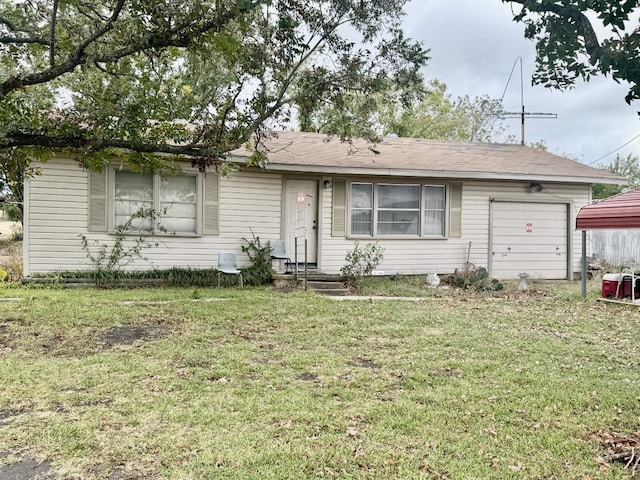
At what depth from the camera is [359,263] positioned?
34.9ft

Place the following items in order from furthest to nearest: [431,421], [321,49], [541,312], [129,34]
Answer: [321,49] < [541,312] < [129,34] < [431,421]

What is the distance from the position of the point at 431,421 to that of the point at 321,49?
7.05 metres

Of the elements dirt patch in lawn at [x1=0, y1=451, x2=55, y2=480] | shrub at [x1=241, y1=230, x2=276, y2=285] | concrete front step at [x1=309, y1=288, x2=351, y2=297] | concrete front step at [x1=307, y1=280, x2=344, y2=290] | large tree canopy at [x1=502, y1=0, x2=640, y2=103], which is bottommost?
dirt patch in lawn at [x1=0, y1=451, x2=55, y2=480]

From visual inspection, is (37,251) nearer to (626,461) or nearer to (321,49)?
(321,49)

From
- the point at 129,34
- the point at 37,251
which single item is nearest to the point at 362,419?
the point at 129,34

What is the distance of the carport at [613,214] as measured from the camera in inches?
336

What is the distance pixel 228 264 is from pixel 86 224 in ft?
9.80

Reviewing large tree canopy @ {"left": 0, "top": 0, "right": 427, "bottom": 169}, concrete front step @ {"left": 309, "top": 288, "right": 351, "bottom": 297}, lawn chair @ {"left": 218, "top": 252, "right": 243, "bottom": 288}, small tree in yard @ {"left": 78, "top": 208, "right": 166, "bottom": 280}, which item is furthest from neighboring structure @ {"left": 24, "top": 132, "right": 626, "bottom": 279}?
large tree canopy @ {"left": 0, "top": 0, "right": 427, "bottom": 169}

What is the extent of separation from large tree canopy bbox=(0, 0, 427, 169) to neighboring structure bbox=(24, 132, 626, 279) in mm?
2239

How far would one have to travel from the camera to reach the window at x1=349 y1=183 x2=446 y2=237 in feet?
36.7

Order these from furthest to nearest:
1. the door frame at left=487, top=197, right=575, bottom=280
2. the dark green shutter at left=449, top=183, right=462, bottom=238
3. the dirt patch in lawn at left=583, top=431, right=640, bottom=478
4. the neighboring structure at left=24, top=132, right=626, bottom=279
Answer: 1. the door frame at left=487, top=197, right=575, bottom=280
2. the dark green shutter at left=449, top=183, right=462, bottom=238
3. the neighboring structure at left=24, top=132, right=626, bottom=279
4. the dirt patch in lawn at left=583, top=431, right=640, bottom=478

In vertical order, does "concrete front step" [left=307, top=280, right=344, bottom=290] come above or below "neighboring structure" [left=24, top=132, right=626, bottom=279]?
below

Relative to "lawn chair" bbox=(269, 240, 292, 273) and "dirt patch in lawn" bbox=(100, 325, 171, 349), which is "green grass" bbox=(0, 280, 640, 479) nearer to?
"dirt patch in lawn" bbox=(100, 325, 171, 349)

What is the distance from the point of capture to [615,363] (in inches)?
198
